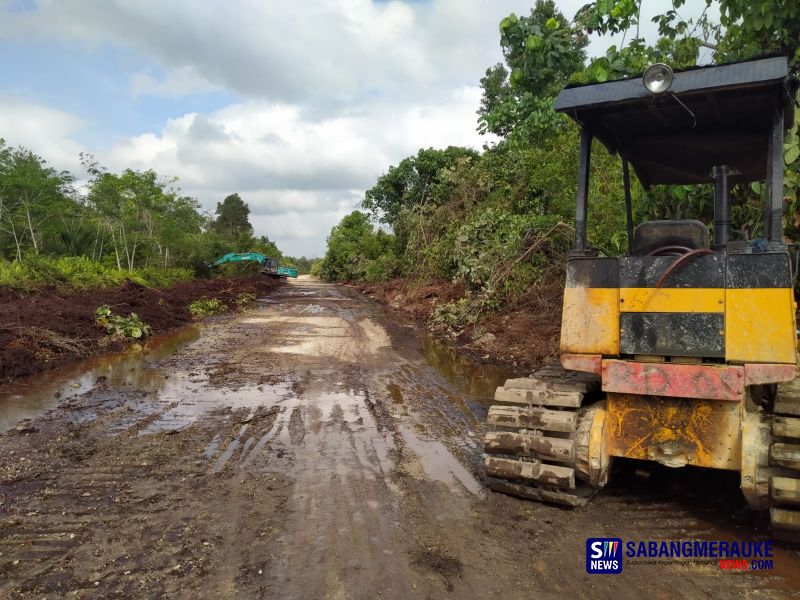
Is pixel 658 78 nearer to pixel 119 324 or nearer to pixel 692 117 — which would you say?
pixel 692 117

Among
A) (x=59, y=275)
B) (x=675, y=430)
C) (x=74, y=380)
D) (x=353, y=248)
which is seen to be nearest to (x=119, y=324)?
(x=74, y=380)

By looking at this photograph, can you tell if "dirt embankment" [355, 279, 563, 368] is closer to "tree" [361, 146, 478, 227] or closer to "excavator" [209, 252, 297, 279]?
"tree" [361, 146, 478, 227]

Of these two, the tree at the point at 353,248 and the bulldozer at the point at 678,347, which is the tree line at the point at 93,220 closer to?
the tree at the point at 353,248

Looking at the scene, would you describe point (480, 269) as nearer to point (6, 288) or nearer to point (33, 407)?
point (33, 407)

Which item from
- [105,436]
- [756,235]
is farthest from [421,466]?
[756,235]

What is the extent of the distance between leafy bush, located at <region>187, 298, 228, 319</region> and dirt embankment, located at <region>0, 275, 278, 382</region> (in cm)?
35

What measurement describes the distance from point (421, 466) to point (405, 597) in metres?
1.99

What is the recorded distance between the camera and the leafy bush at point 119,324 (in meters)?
11.7

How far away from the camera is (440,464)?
4.91 m

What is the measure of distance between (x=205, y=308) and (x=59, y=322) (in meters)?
7.84

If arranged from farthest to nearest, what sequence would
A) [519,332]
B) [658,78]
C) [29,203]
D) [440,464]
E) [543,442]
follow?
[29,203], [519,332], [440,464], [543,442], [658,78]

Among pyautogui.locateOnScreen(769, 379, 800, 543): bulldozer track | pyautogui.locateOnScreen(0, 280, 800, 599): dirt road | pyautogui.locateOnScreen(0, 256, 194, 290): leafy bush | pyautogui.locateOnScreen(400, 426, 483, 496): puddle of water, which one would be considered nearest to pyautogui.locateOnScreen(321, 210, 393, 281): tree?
pyautogui.locateOnScreen(0, 256, 194, 290): leafy bush

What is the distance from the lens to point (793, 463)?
3135 mm

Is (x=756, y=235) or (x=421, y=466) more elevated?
(x=756, y=235)
